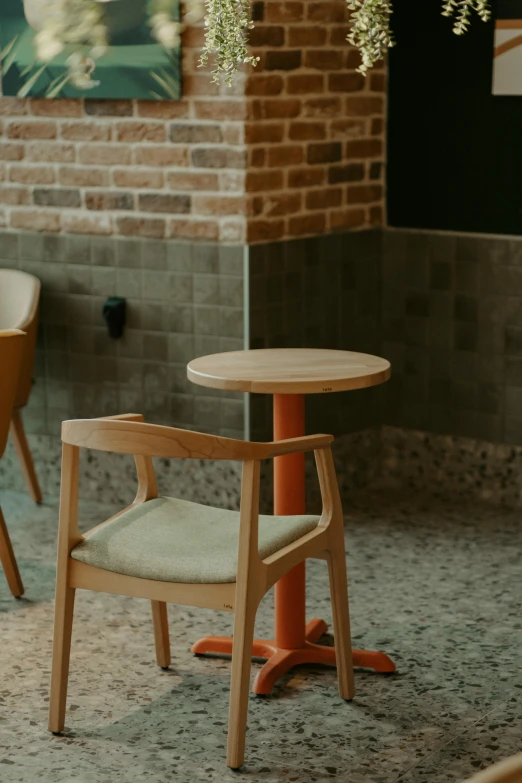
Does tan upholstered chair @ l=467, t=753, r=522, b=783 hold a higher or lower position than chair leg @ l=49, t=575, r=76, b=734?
higher

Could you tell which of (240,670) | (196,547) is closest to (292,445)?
(196,547)

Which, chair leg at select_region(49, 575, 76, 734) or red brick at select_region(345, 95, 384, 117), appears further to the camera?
red brick at select_region(345, 95, 384, 117)

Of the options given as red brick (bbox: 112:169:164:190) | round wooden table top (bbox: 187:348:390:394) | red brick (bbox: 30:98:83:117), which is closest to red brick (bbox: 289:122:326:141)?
red brick (bbox: 112:169:164:190)

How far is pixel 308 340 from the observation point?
4664 mm

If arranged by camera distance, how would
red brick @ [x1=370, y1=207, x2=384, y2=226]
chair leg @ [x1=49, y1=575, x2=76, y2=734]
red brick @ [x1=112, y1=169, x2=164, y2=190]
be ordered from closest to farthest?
1. chair leg @ [x1=49, y1=575, x2=76, y2=734]
2. red brick @ [x1=112, y1=169, x2=164, y2=190]
3. red brick @ [x1=370, y1=207, x2=384, y2=226]

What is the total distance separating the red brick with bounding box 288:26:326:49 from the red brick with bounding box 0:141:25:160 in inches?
42.9

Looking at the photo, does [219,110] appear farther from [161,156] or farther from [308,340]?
[308,340]

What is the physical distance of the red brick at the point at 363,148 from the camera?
4715 millimetres

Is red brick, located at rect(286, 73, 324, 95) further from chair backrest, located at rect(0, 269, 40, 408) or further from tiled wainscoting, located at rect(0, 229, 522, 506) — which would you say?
chair backrest, located at rect(0, 269, 40, 408)

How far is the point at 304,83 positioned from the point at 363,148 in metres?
0.44

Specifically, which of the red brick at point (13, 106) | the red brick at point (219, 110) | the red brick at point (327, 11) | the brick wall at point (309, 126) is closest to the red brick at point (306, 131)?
the brick wall at point (309, 126)

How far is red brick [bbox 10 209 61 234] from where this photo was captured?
15.5ft

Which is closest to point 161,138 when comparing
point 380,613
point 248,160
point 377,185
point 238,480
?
point 248,160

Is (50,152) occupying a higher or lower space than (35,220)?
higher
